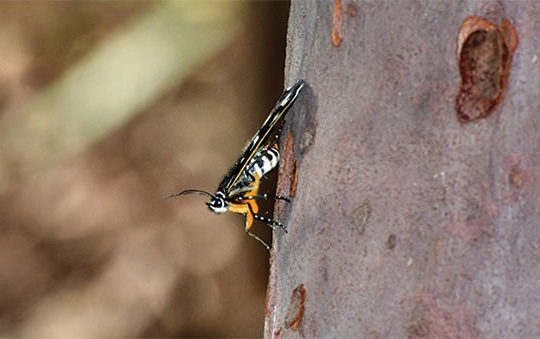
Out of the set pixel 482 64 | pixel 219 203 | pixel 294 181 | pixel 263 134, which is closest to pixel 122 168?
pixel 219 203

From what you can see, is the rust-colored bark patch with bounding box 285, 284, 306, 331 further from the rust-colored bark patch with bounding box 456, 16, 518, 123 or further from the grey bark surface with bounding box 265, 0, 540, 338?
the rust-colored bark patch with bounding box 456, 16, 518, 123

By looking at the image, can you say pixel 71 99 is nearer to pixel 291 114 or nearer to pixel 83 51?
pixel 83 51

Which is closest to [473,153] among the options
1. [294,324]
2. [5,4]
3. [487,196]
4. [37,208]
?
[487,196]

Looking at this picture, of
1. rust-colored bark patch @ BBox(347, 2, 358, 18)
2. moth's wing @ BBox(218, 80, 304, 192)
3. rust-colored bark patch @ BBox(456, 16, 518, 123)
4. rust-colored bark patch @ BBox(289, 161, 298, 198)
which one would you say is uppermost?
moth's wing @ BBox(218, 80, 304, 192)

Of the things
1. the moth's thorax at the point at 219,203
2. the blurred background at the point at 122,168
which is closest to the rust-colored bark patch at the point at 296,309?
the moth's thorax at the point at 219,203

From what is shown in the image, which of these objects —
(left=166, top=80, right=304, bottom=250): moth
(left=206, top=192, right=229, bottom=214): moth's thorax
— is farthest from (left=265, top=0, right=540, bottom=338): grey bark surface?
(left=206, top=192, right=229, bottom=214): moth's thorax

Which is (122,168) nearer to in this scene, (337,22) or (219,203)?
(219,203)
